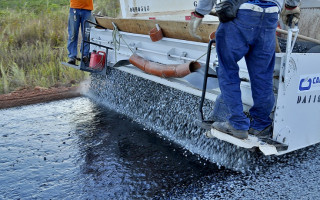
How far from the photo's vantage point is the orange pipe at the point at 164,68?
4.18 meters

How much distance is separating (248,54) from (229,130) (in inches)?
26.3

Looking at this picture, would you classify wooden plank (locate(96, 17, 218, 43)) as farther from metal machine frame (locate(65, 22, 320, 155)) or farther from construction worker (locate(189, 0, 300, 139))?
construction worker (locate(189, 0, 300, 139))

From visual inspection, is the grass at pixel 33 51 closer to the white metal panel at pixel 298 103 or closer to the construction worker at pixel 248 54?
the construction worker at pixel 248 54

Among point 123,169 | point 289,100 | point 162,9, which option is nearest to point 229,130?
point 289,100

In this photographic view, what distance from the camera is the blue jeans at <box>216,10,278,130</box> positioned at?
297cm

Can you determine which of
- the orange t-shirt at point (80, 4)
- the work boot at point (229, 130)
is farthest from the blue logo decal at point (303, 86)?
the orange t-shirt at point (80, 4)

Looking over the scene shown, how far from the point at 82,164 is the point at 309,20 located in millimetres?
3404

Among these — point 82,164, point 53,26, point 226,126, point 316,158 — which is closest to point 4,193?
point 82,164

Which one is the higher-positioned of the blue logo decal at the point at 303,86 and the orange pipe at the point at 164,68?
the blue logo decal at the point at 303,86

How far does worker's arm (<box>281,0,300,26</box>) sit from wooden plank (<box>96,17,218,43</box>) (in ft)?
2.70

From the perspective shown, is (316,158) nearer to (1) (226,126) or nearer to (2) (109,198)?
(1) (226,126)

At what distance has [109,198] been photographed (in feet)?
10.7

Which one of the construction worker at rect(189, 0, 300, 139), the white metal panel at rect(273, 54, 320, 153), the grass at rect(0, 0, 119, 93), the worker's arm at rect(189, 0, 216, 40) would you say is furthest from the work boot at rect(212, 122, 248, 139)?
the grass at rect(0, 0, 119, 93)

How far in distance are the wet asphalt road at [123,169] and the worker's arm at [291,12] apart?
55.9 inches
